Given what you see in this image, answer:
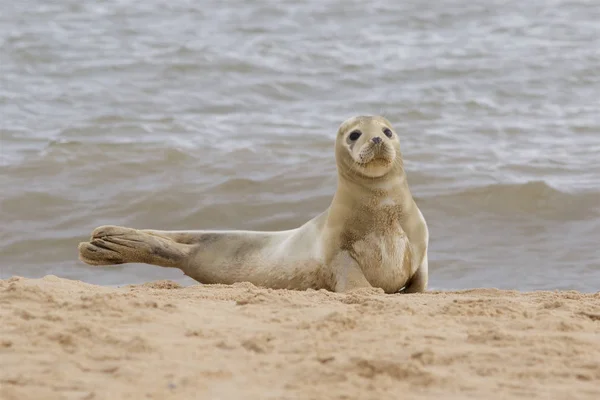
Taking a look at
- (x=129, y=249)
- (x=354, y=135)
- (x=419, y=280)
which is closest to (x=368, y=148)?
(x=354, y=135)

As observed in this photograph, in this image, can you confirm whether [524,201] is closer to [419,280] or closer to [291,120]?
[419,280]

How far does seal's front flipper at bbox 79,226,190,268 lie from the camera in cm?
686

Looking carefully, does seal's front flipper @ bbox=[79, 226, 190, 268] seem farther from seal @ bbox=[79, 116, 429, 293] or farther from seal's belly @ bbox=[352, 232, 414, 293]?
seal's belly @ bbox=[352, 232, 414, 293]

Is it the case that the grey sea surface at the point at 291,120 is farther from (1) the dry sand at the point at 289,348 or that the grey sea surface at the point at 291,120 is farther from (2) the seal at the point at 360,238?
(1) the dry sand at the point at 289,348

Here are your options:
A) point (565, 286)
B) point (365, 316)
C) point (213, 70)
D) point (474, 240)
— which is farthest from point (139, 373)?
point (213, 70)

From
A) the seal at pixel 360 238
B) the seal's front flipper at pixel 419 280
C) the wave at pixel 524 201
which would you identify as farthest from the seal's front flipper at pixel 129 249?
the wave at pixel 524 201

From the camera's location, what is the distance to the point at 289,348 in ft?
12.6

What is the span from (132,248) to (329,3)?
12412mm

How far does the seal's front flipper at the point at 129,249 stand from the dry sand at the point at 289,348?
198 cm

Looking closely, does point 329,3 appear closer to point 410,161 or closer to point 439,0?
point 439,0

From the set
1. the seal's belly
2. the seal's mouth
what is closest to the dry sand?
the seal's belly

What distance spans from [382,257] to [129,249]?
1.65m

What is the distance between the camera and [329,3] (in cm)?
1864

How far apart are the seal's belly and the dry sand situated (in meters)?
1.41
